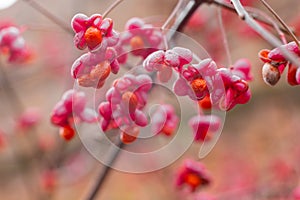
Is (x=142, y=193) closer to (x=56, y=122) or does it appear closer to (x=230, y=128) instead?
(x=230, y=128)

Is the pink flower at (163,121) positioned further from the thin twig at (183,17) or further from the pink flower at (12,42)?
the pink flower at (12,42)

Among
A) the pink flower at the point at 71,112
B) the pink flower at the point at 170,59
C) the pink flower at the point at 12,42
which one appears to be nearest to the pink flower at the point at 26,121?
the pink flower at the point at 12,42

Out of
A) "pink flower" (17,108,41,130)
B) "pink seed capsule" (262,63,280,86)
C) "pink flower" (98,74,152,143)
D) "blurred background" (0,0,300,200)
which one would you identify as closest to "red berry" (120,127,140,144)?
"pink flower" (98,74,152,143)

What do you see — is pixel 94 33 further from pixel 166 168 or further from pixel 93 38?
pixel 166 168

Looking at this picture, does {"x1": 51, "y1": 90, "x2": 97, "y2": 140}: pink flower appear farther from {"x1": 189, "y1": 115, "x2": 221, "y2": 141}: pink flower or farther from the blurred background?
the blurred background

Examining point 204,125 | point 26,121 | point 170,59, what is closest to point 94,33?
point 170,59
